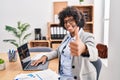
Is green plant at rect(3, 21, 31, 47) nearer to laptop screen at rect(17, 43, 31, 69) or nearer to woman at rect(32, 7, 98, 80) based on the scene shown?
woman at rect(32, 7, 98, 80)

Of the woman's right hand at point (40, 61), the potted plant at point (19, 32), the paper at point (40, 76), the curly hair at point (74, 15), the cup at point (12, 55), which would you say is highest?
the curly hair at point (74, 15)

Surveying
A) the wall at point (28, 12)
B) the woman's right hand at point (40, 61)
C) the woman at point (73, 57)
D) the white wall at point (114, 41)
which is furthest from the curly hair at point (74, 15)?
the wall at point (28, 12)

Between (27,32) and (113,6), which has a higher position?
(113,6)

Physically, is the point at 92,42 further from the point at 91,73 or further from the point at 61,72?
the point at 61,72

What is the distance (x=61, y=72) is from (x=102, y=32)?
176 centimetres

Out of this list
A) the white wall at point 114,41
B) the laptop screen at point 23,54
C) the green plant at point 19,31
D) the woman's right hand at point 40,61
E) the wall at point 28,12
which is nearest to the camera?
the laptop screen at point 23,54

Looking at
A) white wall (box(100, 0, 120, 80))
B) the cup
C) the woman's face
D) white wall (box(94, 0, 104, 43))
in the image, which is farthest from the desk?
white wall (box(94, 0, 104, 43))

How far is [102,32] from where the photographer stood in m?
3.53

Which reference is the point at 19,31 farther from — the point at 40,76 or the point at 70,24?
the point at 40,76

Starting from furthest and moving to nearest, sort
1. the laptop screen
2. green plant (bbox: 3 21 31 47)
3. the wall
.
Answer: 1. the wall
2. green plant (bbox: 3 21 31 47)
3. the laptop screen

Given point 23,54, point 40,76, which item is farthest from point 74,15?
point 40,76

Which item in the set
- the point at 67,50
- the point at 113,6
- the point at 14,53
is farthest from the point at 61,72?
the point at 113,6

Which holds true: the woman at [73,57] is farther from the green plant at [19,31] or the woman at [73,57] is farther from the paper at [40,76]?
the green plant at [19,31]

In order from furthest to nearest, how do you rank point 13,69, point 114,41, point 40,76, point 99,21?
point 99,21 → point 114,41 → point 13,69 → point 40,76
